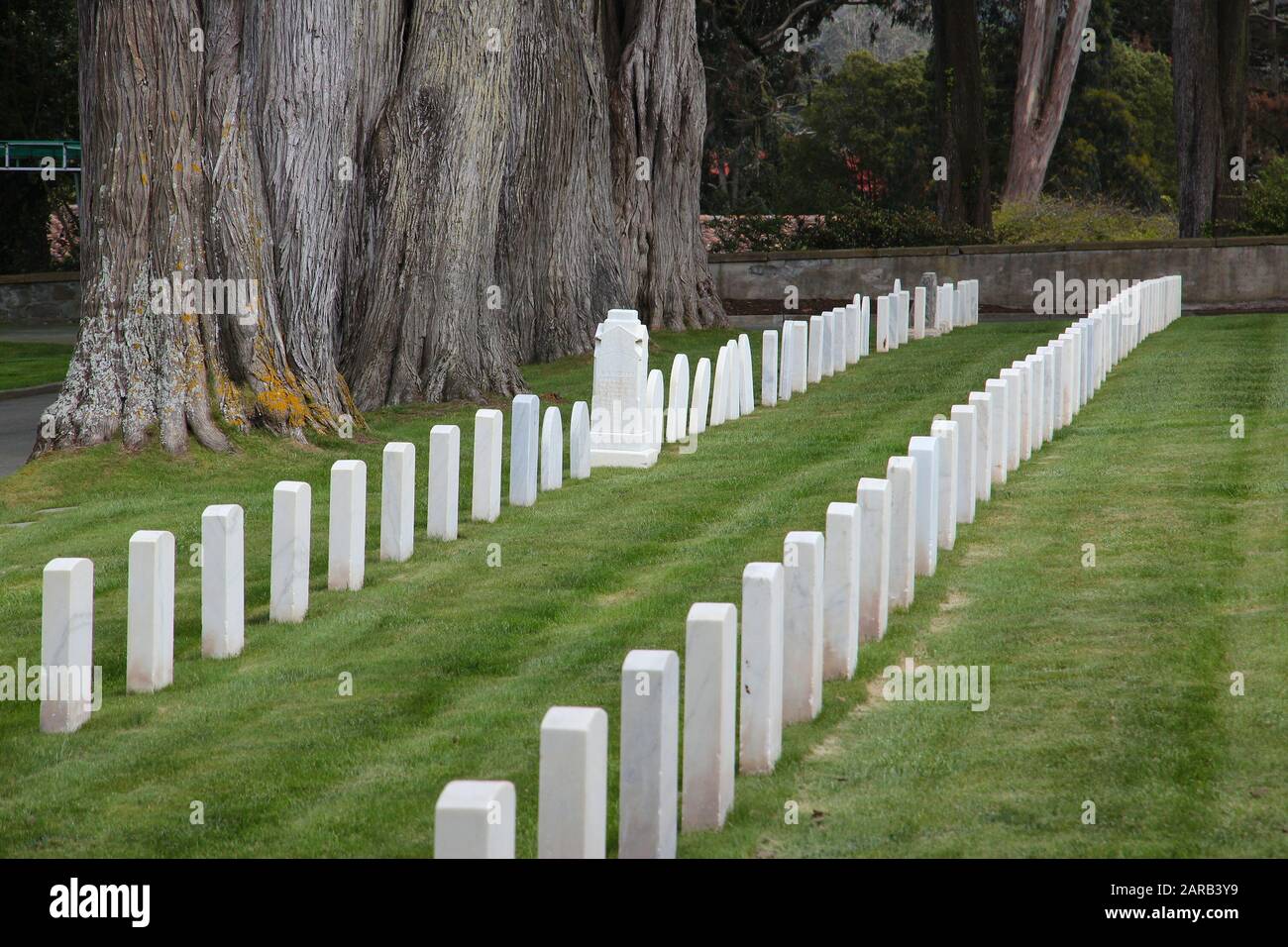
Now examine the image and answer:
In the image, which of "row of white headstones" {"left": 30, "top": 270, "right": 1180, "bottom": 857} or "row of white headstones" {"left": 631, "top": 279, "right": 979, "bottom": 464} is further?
"row of white headstones" {"left": 631, "top": 279, "right": 979, "bottom": 464}

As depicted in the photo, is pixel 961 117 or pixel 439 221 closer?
pixel 439 221

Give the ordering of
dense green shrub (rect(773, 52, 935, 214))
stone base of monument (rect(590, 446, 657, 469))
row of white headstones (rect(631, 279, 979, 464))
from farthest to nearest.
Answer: dense green shrub (rect(773, 52, 935, 214)), row of white headstones (rect(631, 279, 979, 464)), stone base of monument (rect(590, 446, 657, 469))

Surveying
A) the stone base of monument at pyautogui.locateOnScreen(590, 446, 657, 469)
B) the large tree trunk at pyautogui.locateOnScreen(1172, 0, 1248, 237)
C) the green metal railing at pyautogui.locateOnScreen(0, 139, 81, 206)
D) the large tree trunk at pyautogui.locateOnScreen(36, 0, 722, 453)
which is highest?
the large tree trunk at pyautogui.locateOnScreen(1172, 0, 1248, 237)

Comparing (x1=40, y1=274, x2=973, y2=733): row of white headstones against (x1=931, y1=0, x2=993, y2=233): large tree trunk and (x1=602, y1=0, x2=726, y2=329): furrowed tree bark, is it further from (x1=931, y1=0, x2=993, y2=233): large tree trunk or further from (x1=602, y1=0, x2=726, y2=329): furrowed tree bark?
(x1=931, y1=0, x2=993, y2=233): large tree trunk

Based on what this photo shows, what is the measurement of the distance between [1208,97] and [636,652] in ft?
113

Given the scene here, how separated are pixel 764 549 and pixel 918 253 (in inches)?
950

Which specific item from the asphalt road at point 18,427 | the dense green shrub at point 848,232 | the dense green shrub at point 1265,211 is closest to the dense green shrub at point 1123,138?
the dense green shrub at point 1265,211

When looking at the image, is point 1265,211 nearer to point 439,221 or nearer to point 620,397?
point 439,221

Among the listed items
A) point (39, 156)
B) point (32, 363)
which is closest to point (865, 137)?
point (39, 156)

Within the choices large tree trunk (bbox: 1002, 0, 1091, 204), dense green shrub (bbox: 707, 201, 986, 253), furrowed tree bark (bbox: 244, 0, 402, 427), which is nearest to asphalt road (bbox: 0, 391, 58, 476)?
furrowed tree bark (bbox: 244, 0, 402, 427)

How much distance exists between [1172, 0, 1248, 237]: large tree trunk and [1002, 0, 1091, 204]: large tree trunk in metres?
8.73

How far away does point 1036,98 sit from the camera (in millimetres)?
46281

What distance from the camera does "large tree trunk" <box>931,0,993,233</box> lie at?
3625 cm
